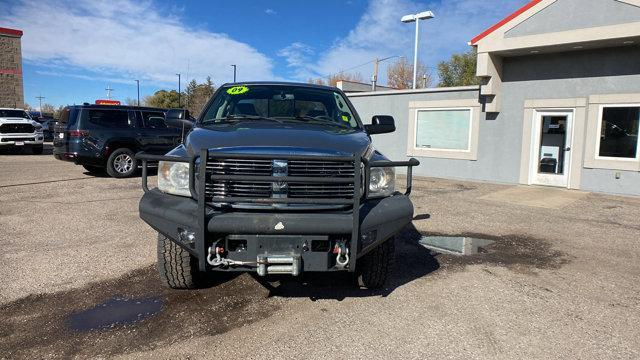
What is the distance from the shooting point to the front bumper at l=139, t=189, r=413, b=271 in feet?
9.94

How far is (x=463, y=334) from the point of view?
3268 millimetres

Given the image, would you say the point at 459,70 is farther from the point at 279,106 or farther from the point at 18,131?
the point at 279,106

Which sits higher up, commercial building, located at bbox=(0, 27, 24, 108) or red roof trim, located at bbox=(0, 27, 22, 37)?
red roof trim, located at bbox=(0, 27, 22, 37)

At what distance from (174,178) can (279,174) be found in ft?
2.85

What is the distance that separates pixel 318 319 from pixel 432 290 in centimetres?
124

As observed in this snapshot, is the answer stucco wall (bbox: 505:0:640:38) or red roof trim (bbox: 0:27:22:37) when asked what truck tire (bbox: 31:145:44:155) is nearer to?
red roof trim (bbox: 0:27:22:37)

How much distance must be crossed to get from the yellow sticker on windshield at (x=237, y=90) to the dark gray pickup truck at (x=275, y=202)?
133 cm

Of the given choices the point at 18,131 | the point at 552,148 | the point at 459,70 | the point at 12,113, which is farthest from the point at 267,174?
the point at 459,70

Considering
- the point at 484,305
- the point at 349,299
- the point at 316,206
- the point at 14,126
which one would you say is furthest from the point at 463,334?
the point at 14,126

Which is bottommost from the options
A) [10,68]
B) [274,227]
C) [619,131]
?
[274,227]

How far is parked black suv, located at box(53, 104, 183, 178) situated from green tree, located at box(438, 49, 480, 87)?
89.8 feet

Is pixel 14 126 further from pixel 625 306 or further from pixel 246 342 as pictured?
pixel 625 306

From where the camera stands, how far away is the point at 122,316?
3506mm

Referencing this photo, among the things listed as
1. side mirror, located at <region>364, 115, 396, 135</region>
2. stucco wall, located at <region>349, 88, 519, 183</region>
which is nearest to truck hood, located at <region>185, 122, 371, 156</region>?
side mirror, located at <region>364, 115, 396, 135</region>
